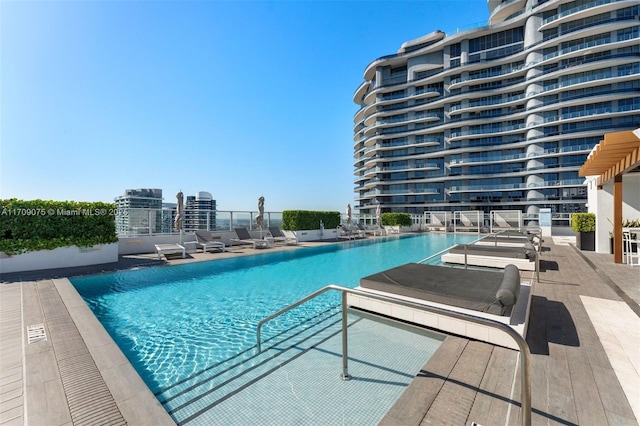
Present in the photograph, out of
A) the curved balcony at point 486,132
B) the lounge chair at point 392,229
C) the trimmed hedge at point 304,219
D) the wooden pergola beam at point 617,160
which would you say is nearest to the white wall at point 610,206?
the wooden pergola beam at point 617,160

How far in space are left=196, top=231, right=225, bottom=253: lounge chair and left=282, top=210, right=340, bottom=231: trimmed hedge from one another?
16.8 ft

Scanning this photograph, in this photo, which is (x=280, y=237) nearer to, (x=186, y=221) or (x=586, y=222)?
(x=186, y=221)

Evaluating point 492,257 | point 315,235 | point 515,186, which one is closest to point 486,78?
point 515,186

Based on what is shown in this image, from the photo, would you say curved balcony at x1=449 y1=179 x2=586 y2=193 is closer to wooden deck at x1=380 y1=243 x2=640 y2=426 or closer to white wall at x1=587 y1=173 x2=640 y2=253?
white wall at x1=587 y1=173 x2=640 y2=253

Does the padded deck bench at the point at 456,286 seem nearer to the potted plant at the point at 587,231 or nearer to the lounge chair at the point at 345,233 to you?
the potted plant at the point at 587,231

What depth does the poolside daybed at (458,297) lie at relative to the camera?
3340mm

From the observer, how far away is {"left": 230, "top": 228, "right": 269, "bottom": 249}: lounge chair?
13784 millimetres

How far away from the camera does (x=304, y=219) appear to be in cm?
1764

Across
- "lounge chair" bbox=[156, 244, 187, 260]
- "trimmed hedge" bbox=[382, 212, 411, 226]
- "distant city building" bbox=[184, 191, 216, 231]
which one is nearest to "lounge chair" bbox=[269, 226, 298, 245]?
"distant city building" bbox=[184, 191, 216, 231]

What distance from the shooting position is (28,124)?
37.1ft

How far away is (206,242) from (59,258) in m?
4.97

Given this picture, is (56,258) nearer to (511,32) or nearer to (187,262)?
(187,262)

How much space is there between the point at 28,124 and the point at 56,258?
7.00 meters

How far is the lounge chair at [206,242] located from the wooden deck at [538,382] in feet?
36.0
